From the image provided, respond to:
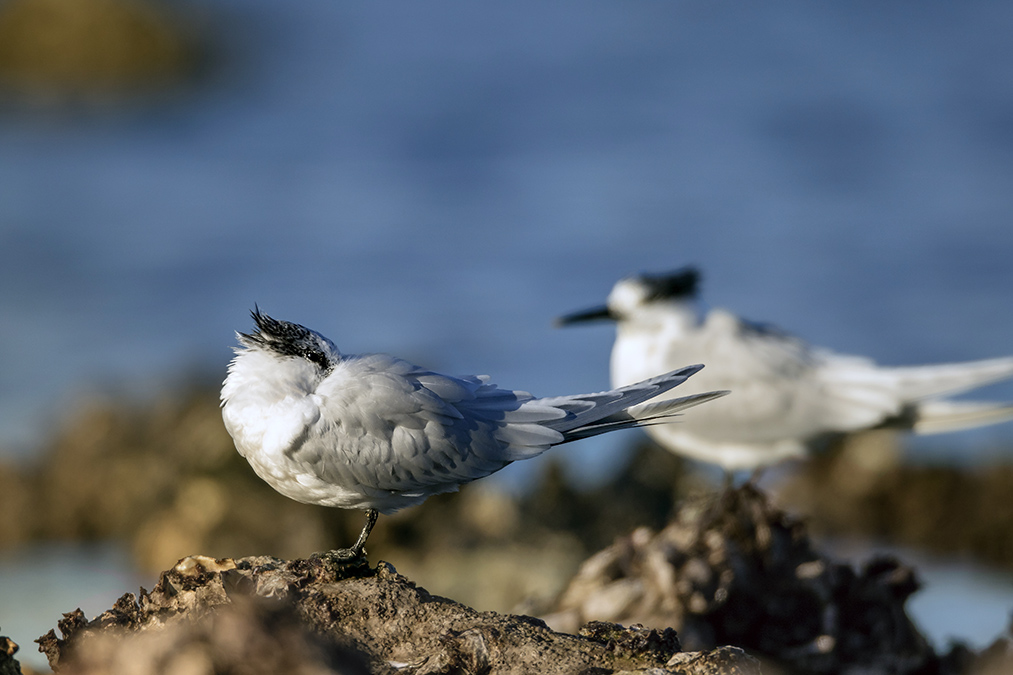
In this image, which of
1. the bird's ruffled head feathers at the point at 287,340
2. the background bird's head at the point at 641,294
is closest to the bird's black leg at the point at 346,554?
the bird's ruffled head feathers at the point at 287,340

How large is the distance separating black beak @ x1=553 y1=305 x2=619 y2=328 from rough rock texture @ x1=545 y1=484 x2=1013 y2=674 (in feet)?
11.9

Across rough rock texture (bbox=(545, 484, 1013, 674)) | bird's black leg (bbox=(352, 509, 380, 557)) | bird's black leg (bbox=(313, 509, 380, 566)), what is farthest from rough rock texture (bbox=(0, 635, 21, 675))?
rough rock texture (bbox=(545, 484, 1013, 674))

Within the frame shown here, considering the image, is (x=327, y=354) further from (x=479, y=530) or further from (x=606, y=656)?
(x=479, y=530)

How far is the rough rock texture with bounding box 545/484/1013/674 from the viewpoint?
12.6ft

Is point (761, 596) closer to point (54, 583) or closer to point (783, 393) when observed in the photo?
point (783, 393)

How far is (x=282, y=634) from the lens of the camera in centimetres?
216

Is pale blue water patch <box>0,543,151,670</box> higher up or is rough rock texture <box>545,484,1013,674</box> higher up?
pale blue water patch <box>0,543,151,670</box>

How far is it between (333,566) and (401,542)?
3.84 metres

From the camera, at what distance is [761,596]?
3.96 metres

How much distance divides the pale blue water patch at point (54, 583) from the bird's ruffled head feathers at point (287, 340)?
7.40 ft

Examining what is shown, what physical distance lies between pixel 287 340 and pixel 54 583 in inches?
161

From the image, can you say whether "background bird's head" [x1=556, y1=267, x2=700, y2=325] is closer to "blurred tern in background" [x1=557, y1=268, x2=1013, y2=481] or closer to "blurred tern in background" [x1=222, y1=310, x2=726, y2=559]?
"blurred tern in background" [x1=557, y1=268, x2=1013, y2=481]

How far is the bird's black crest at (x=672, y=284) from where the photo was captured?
7.51 metres

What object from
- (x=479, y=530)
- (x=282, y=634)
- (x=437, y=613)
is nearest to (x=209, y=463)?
(x=479, y=530)
